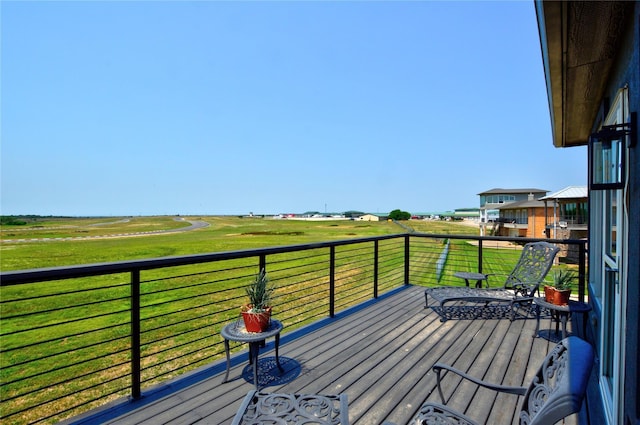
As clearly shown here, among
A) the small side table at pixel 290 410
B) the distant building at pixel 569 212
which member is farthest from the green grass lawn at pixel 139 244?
the distant building at pixel 569 212

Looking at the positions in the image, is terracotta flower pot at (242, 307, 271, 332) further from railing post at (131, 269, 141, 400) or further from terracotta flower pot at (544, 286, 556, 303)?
terracotta flower pot at (544, 286, 556, 303)

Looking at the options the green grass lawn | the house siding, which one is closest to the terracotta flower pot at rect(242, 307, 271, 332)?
the house siding

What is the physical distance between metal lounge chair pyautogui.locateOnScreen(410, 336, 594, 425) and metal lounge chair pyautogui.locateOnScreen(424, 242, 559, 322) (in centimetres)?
252

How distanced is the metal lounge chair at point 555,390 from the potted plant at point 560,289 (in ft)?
7.53

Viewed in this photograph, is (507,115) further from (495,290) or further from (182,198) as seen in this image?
(182,198)

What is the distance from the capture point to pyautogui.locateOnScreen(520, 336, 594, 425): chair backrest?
0.82m

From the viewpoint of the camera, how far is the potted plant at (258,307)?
7.84ft

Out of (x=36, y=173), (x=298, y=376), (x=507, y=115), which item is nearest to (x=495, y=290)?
(x=298, y=376)

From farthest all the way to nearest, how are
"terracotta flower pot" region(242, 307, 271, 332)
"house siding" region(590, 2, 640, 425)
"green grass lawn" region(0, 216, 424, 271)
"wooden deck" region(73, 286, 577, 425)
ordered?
"green grass lawn" region(0, 216, 424, 271)
"terracotta flower pot" region(242, 307, 271, 332)
"wooden deck" region(73, 286, 577, 425)
"house siding" region(590, 2, 640, 425)

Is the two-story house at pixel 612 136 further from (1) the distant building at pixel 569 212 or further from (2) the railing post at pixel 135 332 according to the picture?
(1) the distant building at pixel 569 212

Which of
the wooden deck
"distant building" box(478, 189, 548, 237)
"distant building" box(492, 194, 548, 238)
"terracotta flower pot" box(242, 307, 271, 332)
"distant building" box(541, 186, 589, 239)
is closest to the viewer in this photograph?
the wooden deck

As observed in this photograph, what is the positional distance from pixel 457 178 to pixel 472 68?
79.7 feet

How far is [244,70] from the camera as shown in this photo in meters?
14.9

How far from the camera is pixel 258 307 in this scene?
2.47 meters
